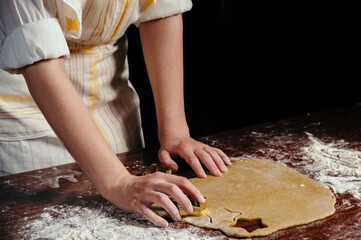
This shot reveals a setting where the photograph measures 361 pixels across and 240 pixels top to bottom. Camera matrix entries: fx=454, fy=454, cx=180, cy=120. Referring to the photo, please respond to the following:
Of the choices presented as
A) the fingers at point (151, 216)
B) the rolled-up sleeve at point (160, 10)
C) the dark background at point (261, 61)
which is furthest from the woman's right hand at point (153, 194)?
the dark background at point (261, 61)

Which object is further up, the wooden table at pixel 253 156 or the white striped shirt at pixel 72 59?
the white striped shirt at pixel 72 59

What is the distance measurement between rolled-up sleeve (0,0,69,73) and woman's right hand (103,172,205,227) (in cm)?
34

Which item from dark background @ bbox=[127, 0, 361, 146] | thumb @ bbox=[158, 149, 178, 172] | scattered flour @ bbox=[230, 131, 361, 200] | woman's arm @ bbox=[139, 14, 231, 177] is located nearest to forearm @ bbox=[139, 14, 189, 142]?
woman's arm @ bbox=[139, 14, 231, 177]

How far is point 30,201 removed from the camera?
111 cm

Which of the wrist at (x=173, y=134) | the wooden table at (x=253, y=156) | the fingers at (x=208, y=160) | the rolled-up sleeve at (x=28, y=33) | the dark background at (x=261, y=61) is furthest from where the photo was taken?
the dark background at (x=261, y=61)

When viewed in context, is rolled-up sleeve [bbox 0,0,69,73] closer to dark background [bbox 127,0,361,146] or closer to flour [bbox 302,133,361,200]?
flour [bbox 302,133,361,200]

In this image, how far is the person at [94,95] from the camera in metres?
1.02

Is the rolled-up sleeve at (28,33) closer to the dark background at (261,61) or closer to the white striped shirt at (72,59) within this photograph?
the white striped shirt at (72,59)

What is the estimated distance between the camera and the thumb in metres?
1.24

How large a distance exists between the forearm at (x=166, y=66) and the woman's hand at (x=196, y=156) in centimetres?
9

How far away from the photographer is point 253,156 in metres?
1.30

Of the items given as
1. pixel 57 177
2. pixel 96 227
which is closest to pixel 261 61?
pixel 57 177

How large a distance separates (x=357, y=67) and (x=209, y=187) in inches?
77.5

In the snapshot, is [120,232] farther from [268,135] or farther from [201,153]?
[268,135]
